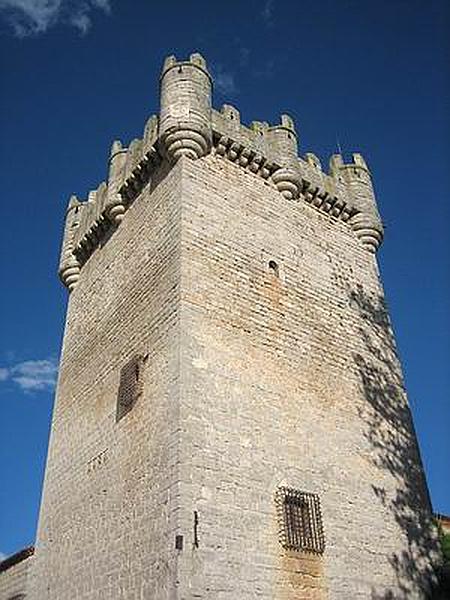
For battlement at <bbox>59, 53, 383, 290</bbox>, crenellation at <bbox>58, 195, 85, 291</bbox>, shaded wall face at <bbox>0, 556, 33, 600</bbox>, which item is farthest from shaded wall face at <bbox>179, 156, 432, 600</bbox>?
shaded wall face at <bbox>0, 556, 33, 600</bbox>

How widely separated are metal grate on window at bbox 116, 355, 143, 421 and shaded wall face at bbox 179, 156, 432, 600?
1247mm

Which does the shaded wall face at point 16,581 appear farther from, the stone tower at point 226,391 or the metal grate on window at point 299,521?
the metal grate on window at point 299,521

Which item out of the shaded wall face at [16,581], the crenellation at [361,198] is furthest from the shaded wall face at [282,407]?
the shaded wall face at [16,581]

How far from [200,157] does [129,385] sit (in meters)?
4.08

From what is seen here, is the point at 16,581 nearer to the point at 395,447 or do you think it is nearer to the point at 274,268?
the point at 395,447

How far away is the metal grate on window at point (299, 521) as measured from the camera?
24.9ft

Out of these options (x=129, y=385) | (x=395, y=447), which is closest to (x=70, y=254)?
(x=129, y=385)

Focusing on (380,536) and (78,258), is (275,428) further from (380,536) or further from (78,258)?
(78,258)

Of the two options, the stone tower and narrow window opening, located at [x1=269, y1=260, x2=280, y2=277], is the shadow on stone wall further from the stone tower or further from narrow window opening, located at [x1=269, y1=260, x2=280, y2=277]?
narrow window opening, located at [x1=269, y1=260, x2=280, y2=277]

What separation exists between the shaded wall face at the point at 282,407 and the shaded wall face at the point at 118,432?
1.32ft

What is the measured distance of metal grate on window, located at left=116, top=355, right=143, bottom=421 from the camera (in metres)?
8.78

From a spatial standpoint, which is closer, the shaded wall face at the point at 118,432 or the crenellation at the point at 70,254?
the shaded wall face at the point at 118,432

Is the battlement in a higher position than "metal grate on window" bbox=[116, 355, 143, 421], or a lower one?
higher

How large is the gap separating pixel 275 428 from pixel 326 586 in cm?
206
